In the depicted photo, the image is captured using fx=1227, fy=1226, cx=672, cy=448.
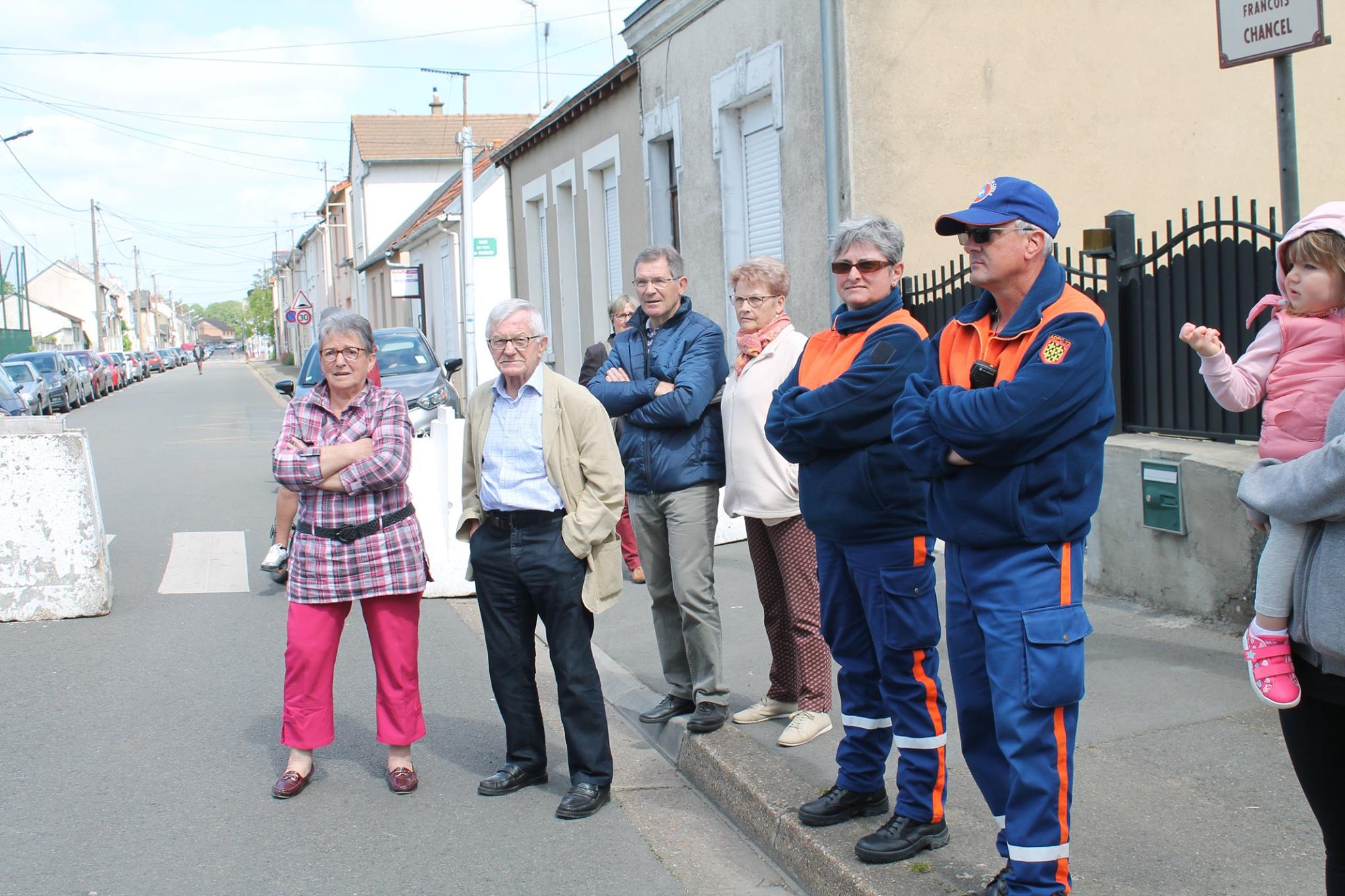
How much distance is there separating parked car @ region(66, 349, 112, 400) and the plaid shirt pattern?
38.0 meters

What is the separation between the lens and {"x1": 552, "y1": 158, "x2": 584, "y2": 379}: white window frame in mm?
18234

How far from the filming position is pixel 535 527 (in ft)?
15.1

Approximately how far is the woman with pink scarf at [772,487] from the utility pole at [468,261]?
1391 centimetres

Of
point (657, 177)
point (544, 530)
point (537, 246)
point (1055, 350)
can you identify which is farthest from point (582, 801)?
point (537, 246)

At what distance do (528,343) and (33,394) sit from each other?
30.0m

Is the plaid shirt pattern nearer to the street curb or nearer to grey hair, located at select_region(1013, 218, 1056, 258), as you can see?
the street curb

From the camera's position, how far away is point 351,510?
4781 millimetres

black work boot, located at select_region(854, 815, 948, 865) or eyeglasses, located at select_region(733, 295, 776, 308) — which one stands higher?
eyeglasses, located at select_region(733, 295, 776, 308)

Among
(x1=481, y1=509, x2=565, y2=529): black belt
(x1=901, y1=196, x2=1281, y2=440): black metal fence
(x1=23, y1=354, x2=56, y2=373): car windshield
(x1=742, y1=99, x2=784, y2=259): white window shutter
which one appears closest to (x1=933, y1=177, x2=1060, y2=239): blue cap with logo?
(x1=481, y1=509, x2=565, y2=529): black belt

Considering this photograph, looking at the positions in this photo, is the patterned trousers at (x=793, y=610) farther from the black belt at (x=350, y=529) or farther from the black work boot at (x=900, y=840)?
the black belt at (x=350, y=529)

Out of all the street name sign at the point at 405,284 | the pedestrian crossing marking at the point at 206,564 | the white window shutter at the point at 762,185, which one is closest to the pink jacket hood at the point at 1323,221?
the pedestrian crossing marking at the point at 206,564

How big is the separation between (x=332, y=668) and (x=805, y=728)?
190cm

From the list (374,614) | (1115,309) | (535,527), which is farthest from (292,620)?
(1115,309)

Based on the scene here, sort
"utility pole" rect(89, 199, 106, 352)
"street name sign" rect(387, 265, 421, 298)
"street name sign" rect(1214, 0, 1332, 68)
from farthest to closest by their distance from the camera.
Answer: "utility pole" rect(89, 199, 106, 352) < "street name sign" rect(387, 265, 421, 298) < "street name sign" rect(1214, 0, 1332, 68)
